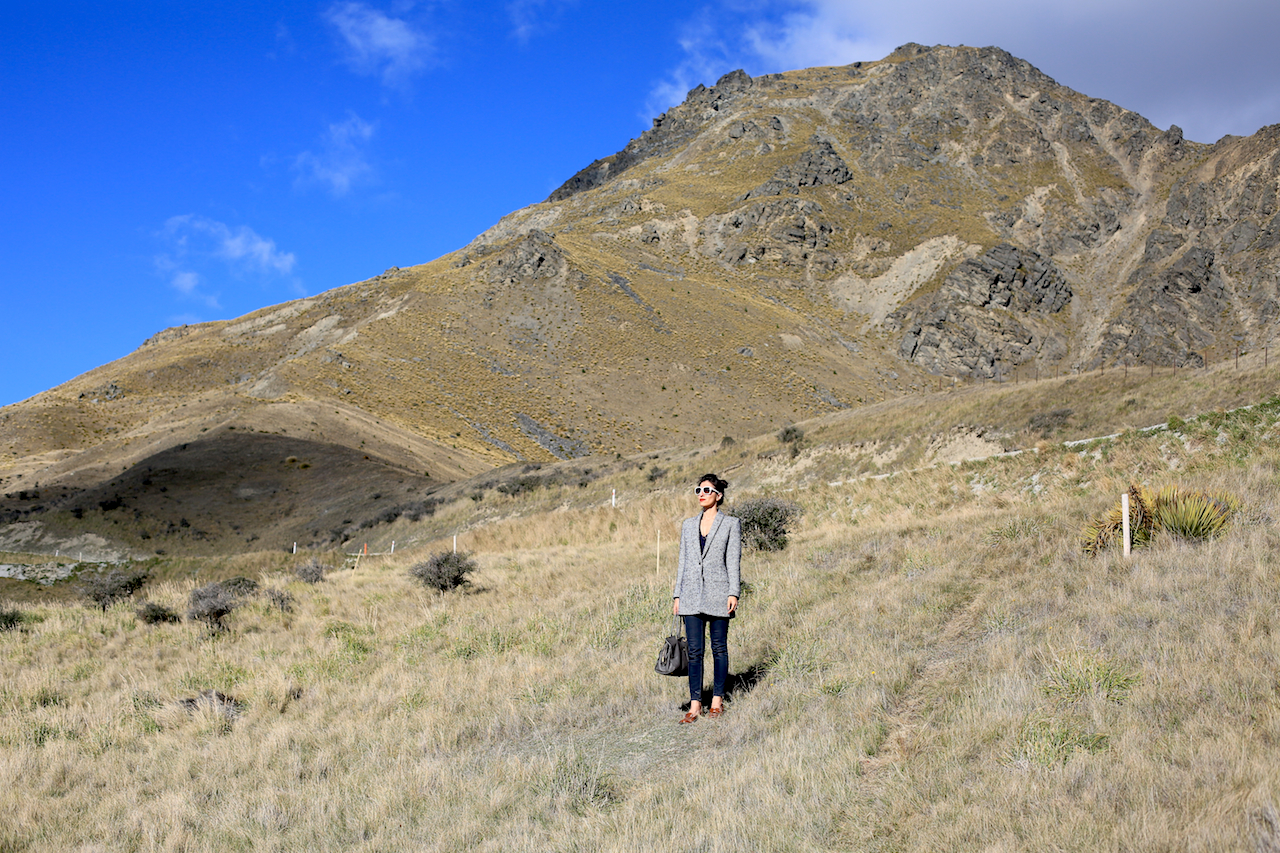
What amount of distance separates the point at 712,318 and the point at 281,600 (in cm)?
7798

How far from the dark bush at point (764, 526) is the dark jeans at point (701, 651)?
7.30 m

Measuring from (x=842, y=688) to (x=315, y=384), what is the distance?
63410 mm

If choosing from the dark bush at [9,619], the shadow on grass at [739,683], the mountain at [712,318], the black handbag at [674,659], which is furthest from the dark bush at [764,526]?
the mountain at [712,318]

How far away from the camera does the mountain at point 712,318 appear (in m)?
46.3

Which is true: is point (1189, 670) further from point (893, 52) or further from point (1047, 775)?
point (893, 52)

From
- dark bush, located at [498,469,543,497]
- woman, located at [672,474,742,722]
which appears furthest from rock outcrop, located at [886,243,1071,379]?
woman, located at [672,474,742,722]

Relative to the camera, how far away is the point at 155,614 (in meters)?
11.2

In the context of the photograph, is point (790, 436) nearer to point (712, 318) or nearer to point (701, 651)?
point (701, 651)

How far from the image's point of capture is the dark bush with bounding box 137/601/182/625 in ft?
36.6

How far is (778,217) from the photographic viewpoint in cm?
11106

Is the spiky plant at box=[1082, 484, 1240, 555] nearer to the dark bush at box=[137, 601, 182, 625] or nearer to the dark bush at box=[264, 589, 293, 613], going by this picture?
the dark bush at box=[264, 589, 293, 613]

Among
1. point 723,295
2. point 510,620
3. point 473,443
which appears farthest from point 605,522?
point 723,295

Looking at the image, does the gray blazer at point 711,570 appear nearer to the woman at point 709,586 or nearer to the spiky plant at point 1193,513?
the woman at point 709,586

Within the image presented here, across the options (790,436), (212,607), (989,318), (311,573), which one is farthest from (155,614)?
(989,318)
